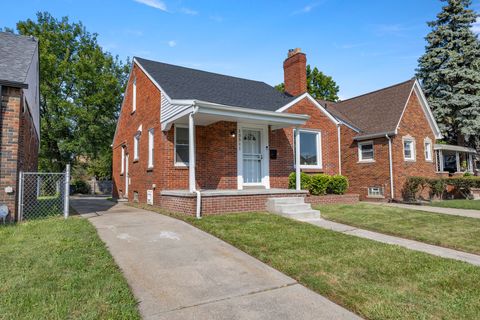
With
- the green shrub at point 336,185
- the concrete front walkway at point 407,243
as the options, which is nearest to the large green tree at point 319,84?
the green shrub at point 336,185

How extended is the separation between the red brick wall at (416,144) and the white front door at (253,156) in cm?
730

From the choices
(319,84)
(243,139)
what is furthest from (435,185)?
(319,84)

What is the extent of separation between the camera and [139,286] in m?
3.50

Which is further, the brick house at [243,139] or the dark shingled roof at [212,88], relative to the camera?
the dark shingled roof at [212,88]

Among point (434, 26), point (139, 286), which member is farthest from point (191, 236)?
point (434, 26)

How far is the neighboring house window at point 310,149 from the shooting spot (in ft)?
42.8

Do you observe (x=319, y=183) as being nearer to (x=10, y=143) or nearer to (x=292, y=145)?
(x=292, y=145)

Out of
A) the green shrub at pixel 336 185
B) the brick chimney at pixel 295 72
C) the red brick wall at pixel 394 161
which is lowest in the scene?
the green shrub at pixel 336 185

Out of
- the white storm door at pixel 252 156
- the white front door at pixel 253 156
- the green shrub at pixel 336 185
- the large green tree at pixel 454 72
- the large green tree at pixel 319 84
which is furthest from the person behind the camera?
the large green tree at pixel 319 84

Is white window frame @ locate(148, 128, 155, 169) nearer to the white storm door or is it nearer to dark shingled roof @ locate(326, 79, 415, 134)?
the white storm door

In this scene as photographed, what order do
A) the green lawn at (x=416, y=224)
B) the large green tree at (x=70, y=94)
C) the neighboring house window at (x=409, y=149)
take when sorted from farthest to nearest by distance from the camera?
the large green tree at (x=70, y=94) → the neighboring house window at (x=409, y=149) → the green lawn at (x=416, y=224)

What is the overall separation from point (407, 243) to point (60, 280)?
6.11 metres

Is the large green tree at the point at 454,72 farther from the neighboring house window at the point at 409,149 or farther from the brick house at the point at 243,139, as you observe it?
the neighboring house window at the point at 409,149

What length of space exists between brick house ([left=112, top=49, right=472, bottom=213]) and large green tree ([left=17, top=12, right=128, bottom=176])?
968cm
